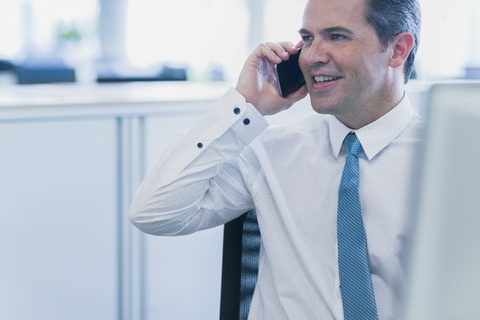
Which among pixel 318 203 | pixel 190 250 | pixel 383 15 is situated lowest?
pixel 190 250

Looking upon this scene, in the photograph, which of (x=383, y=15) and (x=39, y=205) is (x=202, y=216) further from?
→ (x=383, y=15)

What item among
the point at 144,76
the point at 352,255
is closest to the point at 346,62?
the point at 352,255

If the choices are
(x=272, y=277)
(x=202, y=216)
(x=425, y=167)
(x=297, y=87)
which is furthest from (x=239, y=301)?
(x=425, y=167)

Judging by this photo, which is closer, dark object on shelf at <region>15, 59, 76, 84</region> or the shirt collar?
the shirt collar

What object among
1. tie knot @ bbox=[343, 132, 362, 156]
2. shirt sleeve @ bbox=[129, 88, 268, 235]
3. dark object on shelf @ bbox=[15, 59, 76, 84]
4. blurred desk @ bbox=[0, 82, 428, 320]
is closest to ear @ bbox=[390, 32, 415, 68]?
tie knot @ bbox=[343, 132, 362, 156]

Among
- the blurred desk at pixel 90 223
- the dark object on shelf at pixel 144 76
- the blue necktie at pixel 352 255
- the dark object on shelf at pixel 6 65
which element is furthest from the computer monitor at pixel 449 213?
the dark object on shelf at pixel 6 65

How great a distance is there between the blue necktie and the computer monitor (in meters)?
0.69

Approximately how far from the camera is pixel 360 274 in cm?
96

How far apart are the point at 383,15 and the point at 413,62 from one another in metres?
0.19

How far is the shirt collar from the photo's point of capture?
3.53 feet

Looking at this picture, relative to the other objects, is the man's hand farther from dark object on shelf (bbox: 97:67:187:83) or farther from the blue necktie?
dark object on shelf (bbox: 97:67:187:83)

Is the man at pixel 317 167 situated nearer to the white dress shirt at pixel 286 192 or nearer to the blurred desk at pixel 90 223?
the white dress shirt at pixel 286 192

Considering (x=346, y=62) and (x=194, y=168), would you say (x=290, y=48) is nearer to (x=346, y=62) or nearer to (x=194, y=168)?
(x=346, y=62)

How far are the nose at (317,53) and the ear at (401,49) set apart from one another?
17cm
